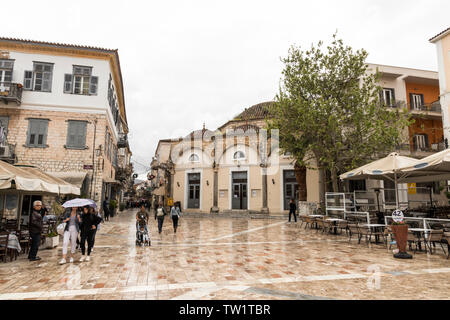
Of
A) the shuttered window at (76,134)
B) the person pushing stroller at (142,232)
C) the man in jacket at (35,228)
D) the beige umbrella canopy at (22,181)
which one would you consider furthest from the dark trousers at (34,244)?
the shuttered window at (76,134)

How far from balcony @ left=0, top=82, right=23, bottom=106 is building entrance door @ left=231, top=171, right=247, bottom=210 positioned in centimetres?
1686

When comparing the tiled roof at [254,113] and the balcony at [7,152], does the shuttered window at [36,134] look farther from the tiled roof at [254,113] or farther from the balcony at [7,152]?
the tiled roof at [254,113]

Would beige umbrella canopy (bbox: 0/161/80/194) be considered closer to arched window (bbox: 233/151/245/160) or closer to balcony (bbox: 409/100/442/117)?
arched window (bbox: 233/151/245/160)

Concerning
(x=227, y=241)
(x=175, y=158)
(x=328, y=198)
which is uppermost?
(x=175, y=158)

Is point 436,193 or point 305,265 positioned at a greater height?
point 436,193

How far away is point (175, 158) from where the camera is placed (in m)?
29.2

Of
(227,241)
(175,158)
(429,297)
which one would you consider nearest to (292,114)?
(227,241)

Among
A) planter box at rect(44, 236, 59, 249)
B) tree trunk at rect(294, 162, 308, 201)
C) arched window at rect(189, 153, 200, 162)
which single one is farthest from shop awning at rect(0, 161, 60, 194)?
arched window at rect(189, 153, 200, 162)

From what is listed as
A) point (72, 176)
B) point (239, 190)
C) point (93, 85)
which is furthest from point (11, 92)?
point (239, 190)

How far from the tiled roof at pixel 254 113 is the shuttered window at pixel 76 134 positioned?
48.3 feet

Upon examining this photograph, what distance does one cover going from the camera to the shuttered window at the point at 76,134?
16672mm
